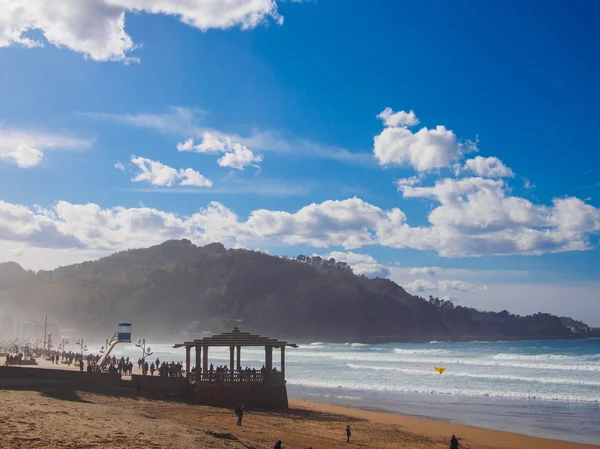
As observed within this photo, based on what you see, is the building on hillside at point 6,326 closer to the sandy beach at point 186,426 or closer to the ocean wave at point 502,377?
the ocean wave at point 502,377

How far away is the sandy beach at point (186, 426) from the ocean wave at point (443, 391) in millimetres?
9141

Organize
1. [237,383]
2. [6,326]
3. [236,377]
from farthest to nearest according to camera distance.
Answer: [6,326]
[236,377]
[237,383]

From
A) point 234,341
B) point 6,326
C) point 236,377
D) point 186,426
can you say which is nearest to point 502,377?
point 236,377

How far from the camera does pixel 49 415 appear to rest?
582 inches

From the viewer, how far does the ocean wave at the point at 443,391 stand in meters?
32.1

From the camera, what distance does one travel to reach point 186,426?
1612cm

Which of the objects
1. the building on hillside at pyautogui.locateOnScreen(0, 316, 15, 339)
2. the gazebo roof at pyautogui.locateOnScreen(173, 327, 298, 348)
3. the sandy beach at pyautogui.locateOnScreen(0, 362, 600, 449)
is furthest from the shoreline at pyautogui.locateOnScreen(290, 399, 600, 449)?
the building on hillside at pyautogui.locateOnScreen(0, 316, 15, 339)

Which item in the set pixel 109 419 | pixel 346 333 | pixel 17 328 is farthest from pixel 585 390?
pixel 346 333

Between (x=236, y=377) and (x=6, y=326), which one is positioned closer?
(x=236, y=377)

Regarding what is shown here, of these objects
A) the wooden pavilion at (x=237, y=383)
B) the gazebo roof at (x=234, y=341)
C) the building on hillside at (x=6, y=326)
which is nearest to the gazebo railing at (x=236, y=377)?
the wooden pavilion at (x=237, y=383)

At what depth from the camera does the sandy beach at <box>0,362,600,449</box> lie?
12.5 metres

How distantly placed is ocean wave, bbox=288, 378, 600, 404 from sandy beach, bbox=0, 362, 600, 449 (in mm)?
9141

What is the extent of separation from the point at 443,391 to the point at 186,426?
23246 millimetres

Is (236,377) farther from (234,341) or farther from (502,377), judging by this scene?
(502,377)
